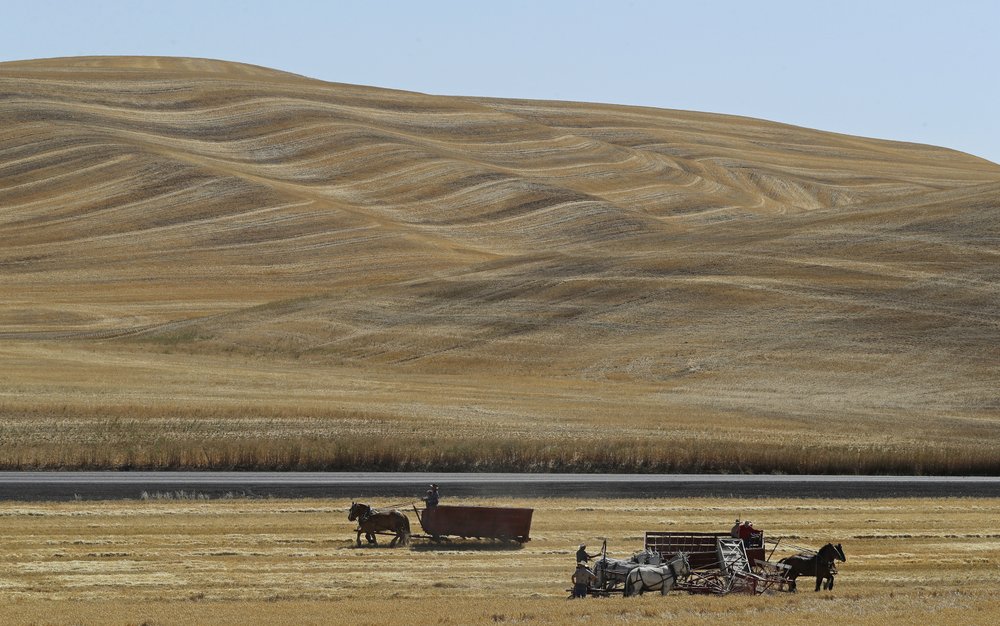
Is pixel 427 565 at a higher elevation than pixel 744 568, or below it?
below

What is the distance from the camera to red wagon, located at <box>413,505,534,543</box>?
24.4 m

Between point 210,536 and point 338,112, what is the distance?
10790 centimetres

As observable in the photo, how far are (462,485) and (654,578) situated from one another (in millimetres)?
10575

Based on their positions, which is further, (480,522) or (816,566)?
(480,522)

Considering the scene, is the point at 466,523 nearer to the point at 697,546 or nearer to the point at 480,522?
the point at 480,522

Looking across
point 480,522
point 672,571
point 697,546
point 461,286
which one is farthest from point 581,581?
point 461,286

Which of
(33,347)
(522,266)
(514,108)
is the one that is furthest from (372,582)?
(514,108)

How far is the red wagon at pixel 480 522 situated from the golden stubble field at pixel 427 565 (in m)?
0.33

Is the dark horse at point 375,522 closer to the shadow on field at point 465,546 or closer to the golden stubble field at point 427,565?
the golden stubble field at point 427,565

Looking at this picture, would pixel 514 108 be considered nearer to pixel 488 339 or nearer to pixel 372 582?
pixel 488 339

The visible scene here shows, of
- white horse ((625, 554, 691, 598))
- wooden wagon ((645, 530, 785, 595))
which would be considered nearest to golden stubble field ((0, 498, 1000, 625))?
white horse ((625, 554, 691, 598))

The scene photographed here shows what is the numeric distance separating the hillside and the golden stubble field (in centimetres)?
652

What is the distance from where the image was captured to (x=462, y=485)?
30312 millimetres

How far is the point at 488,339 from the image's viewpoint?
218ft
